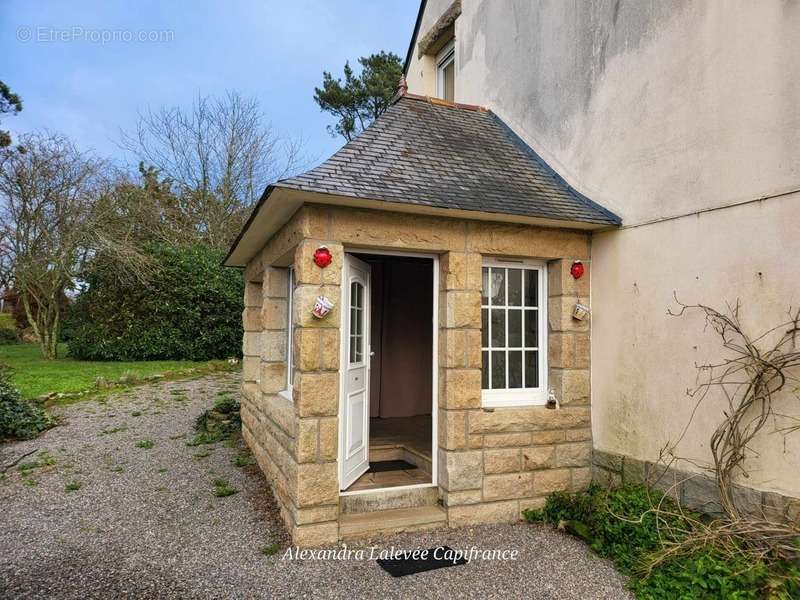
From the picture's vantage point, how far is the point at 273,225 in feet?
17.4

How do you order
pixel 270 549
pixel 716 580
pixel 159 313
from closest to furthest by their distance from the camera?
pixel 716 580, pixel 270 549, pixel 159 313

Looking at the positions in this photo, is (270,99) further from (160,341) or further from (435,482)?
(435,482)

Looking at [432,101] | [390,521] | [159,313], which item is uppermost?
[432,101]

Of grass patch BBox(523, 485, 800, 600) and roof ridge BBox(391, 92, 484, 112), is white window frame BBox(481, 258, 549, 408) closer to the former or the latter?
grass patch BBox(523, 485, 800, 600)

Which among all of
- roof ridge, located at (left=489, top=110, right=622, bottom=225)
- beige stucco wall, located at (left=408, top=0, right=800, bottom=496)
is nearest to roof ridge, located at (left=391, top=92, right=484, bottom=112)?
roof ridge, located at (left=489, top=110, right=622, bottom=225)

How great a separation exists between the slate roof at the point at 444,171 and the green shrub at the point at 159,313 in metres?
10.9

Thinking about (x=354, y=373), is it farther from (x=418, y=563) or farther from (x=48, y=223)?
(x=48, y=223)

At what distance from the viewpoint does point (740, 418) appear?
150 inches

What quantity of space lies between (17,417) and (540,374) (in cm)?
802

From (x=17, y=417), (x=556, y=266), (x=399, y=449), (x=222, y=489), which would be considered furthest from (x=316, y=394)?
(x=17, y=417)

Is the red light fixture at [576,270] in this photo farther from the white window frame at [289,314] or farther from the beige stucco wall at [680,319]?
the white window frame at [289,314]

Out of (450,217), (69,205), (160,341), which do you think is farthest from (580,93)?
(69,205)

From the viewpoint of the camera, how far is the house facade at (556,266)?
3859 mm

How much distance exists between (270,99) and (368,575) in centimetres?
2040
